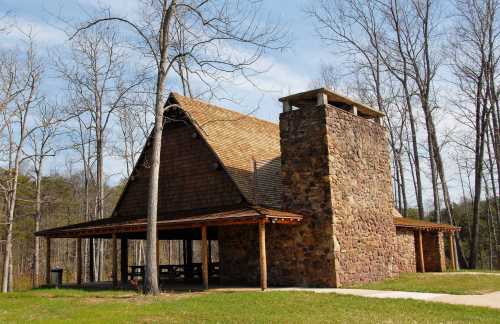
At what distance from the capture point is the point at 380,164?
711 inches

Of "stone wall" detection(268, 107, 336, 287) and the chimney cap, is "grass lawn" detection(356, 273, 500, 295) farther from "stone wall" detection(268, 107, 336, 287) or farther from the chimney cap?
the chimney cap

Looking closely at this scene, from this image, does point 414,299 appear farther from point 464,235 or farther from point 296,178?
point 464,235

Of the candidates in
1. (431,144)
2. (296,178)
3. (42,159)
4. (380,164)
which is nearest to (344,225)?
(296,178)

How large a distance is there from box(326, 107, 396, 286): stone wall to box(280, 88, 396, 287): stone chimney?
1.2 inches

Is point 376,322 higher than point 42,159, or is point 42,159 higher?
point 42,159

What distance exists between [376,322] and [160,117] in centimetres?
888

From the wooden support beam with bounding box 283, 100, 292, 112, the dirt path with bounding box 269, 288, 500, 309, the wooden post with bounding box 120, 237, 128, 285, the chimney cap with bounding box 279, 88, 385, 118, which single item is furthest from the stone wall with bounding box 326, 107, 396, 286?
the wooden post with bounding box 120, 237, 128, 285

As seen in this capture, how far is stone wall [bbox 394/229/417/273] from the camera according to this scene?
18984 mm

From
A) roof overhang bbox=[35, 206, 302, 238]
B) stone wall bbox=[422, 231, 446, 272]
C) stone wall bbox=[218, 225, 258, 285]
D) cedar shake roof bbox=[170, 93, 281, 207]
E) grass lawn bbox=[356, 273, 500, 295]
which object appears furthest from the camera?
stone wall bbox=[422, 231, 446, 272]

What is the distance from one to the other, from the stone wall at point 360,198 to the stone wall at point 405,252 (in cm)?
114

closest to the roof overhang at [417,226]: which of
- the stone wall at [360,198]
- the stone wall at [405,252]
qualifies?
the stone wall at [405,252]

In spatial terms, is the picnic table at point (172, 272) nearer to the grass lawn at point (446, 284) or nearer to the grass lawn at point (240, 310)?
the grass lawn at point (240, 310)

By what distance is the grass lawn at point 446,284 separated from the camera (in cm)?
1344

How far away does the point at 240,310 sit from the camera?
1004 centimetres
